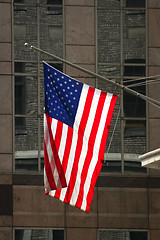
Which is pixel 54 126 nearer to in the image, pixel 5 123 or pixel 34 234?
pixel 5 123

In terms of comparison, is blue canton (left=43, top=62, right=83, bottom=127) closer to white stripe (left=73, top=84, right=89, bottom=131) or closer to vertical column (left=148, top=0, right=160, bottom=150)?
white stripe (left=73, top=84, right=89, bottom=131)

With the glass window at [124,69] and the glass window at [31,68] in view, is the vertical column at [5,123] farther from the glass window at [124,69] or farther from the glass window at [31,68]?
the glass window at [124,69]

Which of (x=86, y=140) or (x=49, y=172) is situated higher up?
(x=86, y=140)

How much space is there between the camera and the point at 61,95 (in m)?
17.3

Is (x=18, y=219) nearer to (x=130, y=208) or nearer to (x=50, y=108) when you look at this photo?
(x=130, y=208)

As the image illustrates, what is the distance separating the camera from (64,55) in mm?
26094

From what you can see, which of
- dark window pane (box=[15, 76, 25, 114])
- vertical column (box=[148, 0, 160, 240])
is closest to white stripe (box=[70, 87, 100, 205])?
vertical column (box=[148, 0, 160, 240])

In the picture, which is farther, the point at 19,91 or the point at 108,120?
the point at 19,91

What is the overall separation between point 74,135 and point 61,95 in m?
1.03

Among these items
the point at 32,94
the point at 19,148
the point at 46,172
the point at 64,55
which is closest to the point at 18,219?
the point at 19,148

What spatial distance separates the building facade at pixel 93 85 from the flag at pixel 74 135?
25.3 feet

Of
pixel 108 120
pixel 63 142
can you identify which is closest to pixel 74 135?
pixel 63 142

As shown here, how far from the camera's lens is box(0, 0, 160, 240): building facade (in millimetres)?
25344

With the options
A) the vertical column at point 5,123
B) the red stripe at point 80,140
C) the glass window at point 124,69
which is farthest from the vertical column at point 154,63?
the red stripe at point 80,140
